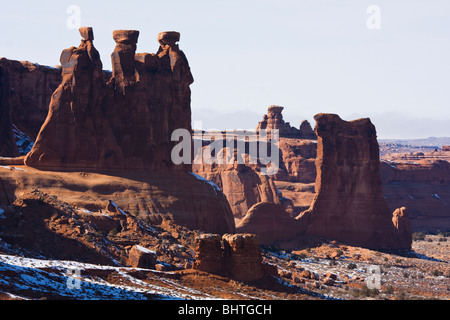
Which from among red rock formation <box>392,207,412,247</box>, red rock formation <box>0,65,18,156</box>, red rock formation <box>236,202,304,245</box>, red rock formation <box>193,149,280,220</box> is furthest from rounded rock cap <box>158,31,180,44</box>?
red rock formation <box>193,149,280,220</box>

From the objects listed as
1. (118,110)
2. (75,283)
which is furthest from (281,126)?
(75,283)

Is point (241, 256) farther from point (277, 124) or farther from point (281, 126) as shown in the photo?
point (277, 124)

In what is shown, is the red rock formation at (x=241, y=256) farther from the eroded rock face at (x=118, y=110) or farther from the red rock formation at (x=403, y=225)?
the red rock formation at (x=403, y=225)

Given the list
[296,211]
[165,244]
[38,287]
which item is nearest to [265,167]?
[296,211]

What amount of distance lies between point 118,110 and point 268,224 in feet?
79.0

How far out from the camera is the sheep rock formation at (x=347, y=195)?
324ft

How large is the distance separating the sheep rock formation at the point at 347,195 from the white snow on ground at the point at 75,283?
46.2 metres

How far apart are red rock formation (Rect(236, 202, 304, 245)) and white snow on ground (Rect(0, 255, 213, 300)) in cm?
3950

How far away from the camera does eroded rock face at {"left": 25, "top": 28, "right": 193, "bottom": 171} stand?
7325cm

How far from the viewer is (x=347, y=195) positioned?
99188mm

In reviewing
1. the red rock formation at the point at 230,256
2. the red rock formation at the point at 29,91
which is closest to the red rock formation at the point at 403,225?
the red rock formation at the point at 29,91

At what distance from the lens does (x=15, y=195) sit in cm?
6656

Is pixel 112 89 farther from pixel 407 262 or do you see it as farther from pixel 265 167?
pixel 265 167

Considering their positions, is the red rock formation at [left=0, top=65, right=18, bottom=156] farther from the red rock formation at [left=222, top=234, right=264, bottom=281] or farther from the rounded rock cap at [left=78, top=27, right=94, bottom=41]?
the red rock formation at [left=222, top=234, right=264, bottom=281]
